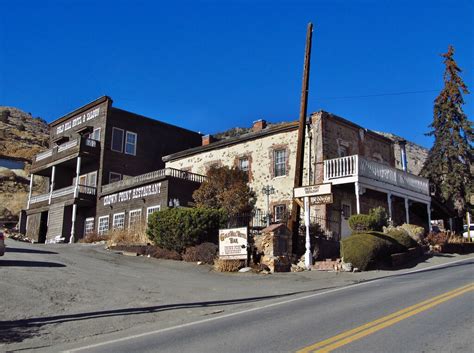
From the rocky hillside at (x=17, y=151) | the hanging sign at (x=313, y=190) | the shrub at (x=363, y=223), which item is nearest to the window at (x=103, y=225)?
the hanging sign at (x=313, y=190)

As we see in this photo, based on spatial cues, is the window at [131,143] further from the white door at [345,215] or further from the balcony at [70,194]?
the white door at [345,215]

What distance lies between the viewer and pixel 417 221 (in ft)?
107

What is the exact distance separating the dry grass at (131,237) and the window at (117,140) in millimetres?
10377

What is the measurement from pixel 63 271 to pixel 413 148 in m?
84.9

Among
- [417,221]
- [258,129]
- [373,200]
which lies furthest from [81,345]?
[417,221]

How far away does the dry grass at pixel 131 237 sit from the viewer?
25041 mm

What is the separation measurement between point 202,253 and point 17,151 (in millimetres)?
53939

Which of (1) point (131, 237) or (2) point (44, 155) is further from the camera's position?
(2) point (44, 155)

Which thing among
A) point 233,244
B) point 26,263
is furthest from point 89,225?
point 26,263

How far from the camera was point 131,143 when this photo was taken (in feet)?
120

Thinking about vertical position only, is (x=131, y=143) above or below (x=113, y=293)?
above

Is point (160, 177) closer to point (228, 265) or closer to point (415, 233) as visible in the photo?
point (228, 265)

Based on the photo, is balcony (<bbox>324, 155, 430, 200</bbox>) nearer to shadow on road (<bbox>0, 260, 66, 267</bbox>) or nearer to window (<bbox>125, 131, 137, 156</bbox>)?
shadow on road (<bbox>0, 260, 66, 267</bbox>)

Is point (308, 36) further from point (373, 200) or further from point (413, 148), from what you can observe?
point (413, 148)
